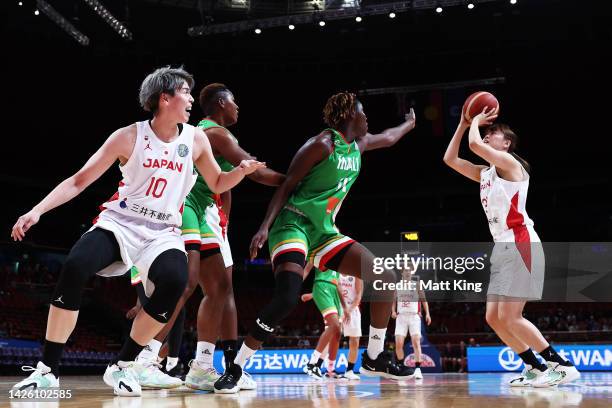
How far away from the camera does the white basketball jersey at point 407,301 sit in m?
11.6

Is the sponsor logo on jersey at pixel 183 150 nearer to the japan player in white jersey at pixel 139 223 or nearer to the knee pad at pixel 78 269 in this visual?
the japan player in white jersey at pixel 139 223

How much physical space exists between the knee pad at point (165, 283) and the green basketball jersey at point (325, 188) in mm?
1345

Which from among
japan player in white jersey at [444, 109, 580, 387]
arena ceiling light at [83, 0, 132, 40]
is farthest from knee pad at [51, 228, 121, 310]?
arena ceiling light at [83, 0, 132, 40]

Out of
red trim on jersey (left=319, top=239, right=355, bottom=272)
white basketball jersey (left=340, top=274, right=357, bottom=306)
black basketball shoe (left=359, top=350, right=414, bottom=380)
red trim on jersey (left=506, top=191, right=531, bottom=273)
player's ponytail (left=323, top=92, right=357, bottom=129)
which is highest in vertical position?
player's ponytail (left=323, top=92, right=357, bottom=129)

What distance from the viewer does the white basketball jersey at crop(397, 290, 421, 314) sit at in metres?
11.6

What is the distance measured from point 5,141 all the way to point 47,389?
68.3 ft

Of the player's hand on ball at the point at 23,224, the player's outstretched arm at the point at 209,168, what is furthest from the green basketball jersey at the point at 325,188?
the player's hand on ball at the point at 23,224

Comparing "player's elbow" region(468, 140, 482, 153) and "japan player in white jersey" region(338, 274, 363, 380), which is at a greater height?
"player's elbow" region(468, 140, 482, 153)

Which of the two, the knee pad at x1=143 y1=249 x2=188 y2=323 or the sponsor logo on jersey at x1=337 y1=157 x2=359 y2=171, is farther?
the sponsor logo on jersey at x1=337 y1=157 x2=359 y2=171

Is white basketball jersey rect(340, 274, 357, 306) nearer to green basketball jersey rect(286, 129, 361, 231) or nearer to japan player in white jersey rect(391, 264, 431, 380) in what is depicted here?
japan player in white jersey rect(391, 264, 431, 380)

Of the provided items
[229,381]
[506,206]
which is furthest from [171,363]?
[506,206]

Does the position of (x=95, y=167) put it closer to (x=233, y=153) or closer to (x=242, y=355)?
(x=233, y=153)

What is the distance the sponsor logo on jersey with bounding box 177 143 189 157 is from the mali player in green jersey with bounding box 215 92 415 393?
80 centimetres

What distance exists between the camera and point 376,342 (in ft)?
17.4
